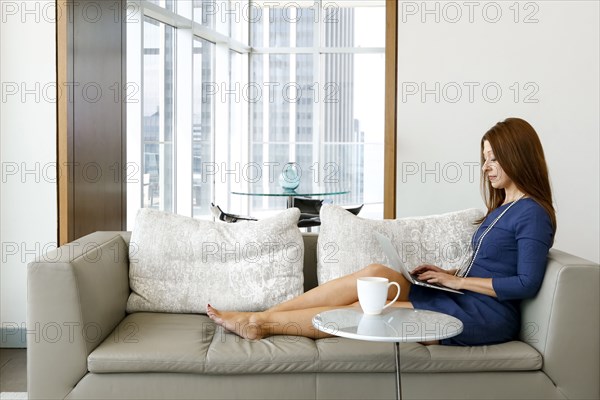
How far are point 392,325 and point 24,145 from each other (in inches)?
103

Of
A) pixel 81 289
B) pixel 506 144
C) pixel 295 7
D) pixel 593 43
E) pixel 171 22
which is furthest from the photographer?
pixel 295 7

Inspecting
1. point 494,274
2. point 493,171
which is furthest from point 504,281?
point 493,171

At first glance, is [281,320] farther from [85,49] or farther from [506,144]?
[85,49]

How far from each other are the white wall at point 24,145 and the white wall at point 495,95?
2.02 meters

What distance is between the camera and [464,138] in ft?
14.6

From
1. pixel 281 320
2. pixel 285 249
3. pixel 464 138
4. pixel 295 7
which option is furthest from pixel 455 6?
pixel 295 7

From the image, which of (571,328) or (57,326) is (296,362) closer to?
(57,326)

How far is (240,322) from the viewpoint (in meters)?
2.88

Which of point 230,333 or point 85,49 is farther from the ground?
point 85,49

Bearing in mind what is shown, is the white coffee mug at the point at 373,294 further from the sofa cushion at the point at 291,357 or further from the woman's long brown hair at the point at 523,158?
the woman's long brown hair at the point at 523,158

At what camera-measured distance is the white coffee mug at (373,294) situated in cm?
238

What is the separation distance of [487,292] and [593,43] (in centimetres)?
227

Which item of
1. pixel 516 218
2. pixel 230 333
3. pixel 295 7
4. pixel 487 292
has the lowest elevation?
pixel 230 333

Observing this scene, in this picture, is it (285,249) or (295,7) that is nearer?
(285,249)
